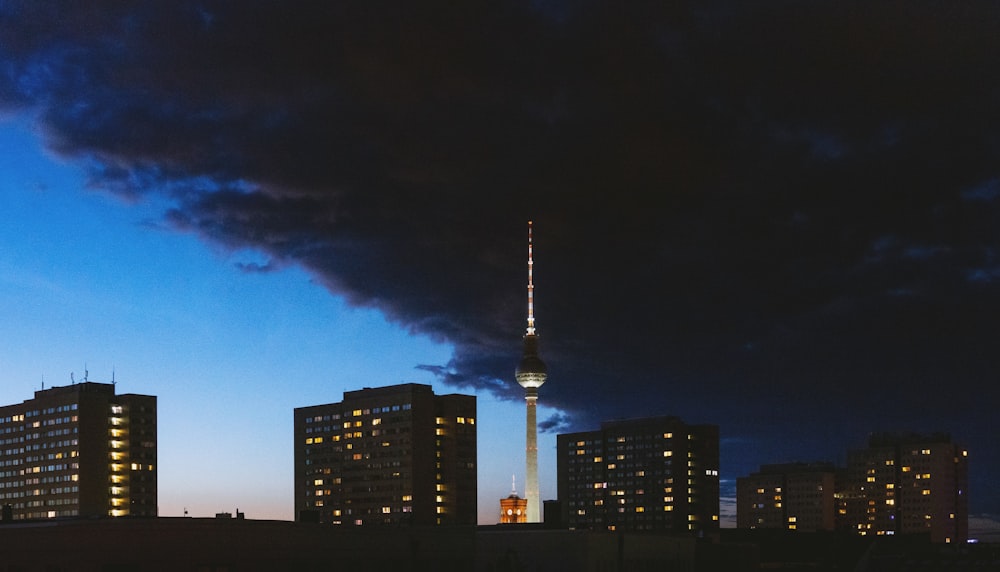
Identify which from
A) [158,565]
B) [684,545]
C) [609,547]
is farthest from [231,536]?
[684,545]

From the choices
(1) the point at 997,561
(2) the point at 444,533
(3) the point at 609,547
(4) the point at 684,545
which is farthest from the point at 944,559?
(2) the point at 444,533

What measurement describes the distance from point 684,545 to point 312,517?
46.8 m

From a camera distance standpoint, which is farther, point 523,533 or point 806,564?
point 806,564

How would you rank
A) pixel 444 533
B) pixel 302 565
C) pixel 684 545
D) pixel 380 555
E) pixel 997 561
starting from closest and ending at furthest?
pixel 302 565
pixel 380 555
pixel 444 533
pixel 684 545
pixel 997 561

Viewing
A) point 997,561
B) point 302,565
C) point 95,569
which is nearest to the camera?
Result: point 95,569

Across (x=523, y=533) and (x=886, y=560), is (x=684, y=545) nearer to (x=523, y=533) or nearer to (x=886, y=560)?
(x=523, y=533)

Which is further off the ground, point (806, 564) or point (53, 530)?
point (53, 530)

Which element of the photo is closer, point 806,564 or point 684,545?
point 684,545

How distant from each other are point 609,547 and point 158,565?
4401cm

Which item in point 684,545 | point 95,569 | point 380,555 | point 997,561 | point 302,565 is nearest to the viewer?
point 95,569

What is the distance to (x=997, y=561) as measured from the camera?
182 metres

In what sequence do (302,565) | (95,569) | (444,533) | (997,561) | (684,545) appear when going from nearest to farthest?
(95,569)
(302,565)
(444,533)
(684,545)
(997,561)

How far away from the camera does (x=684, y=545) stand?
481 feet

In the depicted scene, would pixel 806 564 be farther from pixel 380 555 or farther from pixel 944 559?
pixel 380 555
